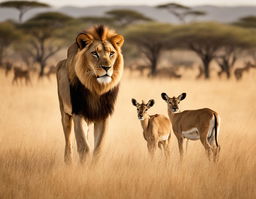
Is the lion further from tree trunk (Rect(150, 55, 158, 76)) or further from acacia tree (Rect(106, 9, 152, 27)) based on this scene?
acacia tree (Rect(106, 9, 152, 27))

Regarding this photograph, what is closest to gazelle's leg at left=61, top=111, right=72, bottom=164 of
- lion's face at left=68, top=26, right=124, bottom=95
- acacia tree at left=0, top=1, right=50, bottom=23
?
lion's face at left=68, top=26, right=124, bottom=95

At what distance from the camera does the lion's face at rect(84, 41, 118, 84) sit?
217 inches

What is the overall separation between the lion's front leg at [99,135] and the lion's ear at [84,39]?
33.7 inches

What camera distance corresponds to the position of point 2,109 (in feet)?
36.3

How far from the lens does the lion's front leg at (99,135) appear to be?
593 centimetres

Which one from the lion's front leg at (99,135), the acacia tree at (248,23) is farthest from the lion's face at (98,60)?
the acacia tree at (248,23)

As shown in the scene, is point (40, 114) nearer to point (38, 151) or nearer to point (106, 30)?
point (38, 151)

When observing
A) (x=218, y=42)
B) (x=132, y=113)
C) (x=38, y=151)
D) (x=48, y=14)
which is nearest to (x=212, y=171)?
(x=38, y=151)

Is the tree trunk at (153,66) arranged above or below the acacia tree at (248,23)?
below

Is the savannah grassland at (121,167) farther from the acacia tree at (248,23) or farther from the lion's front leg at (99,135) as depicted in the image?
the acacia tree at (248,23)

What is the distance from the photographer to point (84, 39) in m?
5.69

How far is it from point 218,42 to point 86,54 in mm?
22541

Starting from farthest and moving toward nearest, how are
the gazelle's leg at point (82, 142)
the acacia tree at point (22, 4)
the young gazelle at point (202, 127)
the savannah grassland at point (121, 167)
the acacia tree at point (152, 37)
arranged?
the acacia tree at point (22, 4) → the acacia tree at point (152, 37) → the young gazelle at point (202, 127) → the gazelle's leg at point (82, 142) → the savannah grassland at point (121, 167)

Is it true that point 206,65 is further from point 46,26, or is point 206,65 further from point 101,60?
point 101,60
